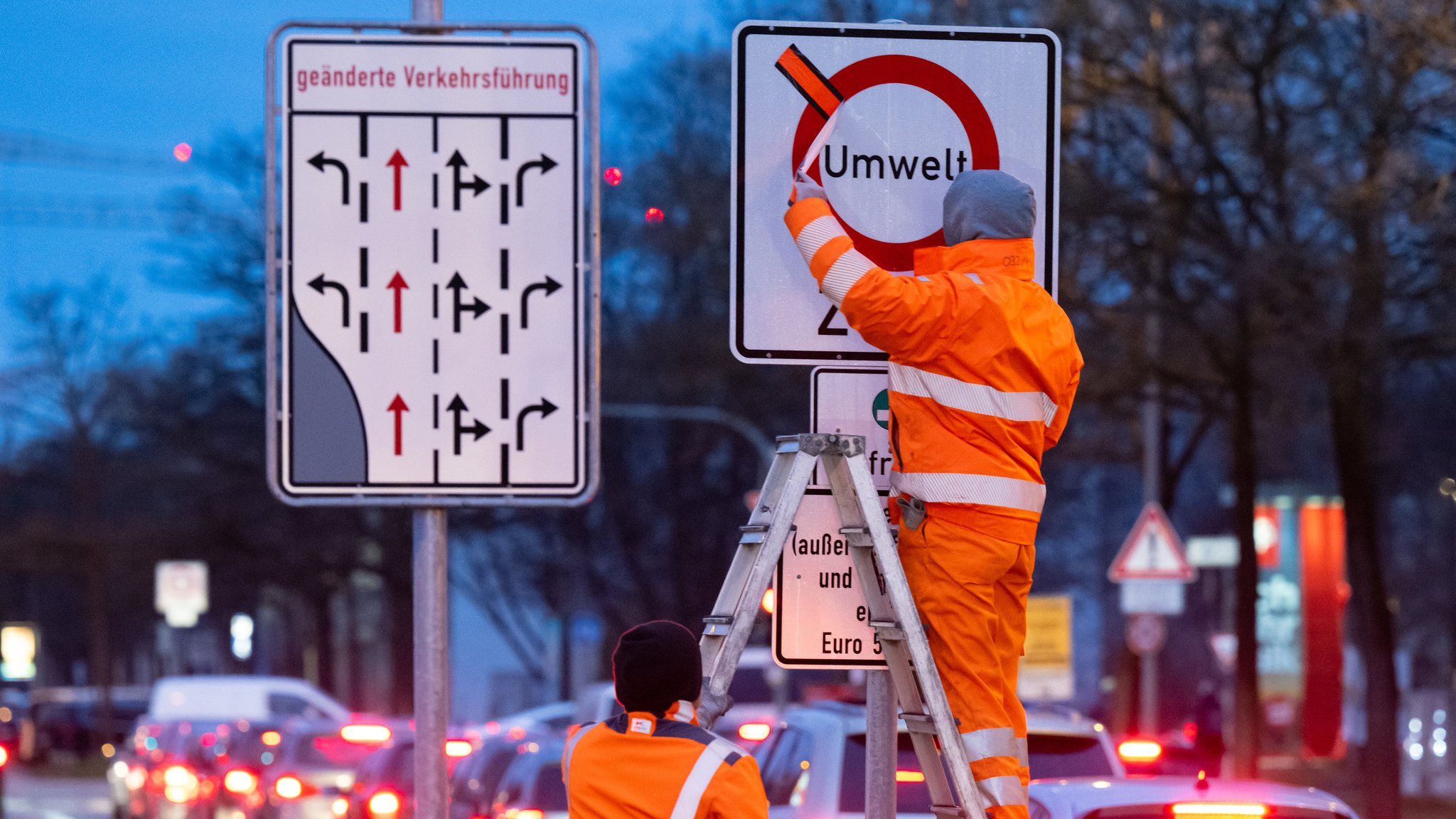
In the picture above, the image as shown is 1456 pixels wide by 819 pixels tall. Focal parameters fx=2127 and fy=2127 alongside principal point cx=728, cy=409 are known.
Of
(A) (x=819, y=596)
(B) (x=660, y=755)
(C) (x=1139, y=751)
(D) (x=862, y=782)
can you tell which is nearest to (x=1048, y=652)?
(C) (x=1139, y=751)

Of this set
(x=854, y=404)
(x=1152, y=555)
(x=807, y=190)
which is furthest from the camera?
(x=1152, y=555)

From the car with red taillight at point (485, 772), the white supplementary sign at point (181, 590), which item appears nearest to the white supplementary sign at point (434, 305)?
the car with red taillight at point (485, 772)

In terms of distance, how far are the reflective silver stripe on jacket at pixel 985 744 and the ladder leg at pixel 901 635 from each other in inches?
2.8

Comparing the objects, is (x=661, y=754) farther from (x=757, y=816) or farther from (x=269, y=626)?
(x=269, y=626)

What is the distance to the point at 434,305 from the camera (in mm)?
4766

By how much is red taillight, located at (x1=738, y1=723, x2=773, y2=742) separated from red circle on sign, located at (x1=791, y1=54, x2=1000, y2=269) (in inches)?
322

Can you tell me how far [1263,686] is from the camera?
141 ft

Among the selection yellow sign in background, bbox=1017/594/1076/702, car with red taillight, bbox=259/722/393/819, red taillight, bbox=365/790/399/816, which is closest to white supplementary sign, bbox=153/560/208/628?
car with red taillight, bbox=259/722/393/819

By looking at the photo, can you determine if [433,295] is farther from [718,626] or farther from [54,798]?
[54,798]

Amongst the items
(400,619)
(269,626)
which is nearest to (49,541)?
(400,619)

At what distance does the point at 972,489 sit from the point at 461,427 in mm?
1148

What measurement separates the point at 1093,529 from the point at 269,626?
36756 mm

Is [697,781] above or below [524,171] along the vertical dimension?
below

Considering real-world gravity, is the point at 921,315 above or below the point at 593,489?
above
